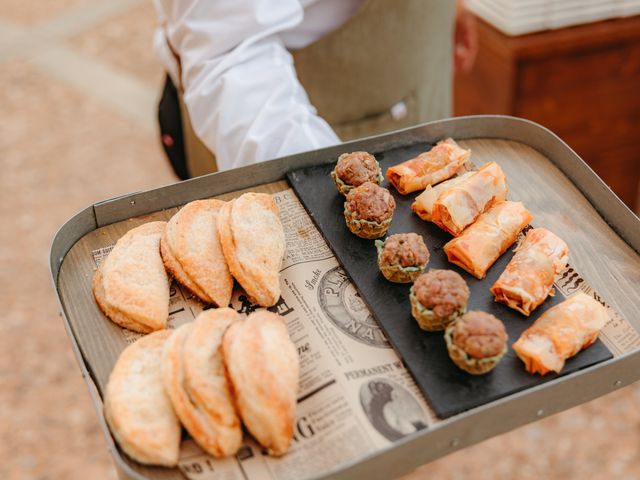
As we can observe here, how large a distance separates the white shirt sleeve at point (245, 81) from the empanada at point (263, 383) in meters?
0.68

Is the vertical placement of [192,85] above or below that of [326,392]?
above

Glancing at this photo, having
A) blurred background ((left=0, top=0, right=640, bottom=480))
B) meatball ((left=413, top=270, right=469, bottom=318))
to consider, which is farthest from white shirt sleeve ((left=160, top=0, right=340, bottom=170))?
blurred background ((left=0, top=0, right=640, bottom=480))

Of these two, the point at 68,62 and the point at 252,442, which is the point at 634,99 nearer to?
the point at 252,442

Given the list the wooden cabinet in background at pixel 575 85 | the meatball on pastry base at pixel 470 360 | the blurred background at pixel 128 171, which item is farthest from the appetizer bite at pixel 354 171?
the wooden cabinet in background at pixel 575 85

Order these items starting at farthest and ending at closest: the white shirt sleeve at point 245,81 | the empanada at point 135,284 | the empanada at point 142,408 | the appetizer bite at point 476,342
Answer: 1. the white shirt sleeve at point 245,81
2. the empanada at point 135,284
3. the appetizer bite at point 476,342
4. the empanada at point 142,408

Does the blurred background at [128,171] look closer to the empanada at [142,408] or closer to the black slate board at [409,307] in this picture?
the black slate board at [409,307]

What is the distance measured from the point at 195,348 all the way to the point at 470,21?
76.5 inches

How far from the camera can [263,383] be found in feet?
3.77

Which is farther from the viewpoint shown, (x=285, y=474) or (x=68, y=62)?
(x=68, y=62)

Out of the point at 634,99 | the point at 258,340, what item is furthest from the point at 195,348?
the point at 634,99

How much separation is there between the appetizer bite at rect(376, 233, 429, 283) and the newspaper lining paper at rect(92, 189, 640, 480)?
0.09 meters

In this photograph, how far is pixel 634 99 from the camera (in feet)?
10.7

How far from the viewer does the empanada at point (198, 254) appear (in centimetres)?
139

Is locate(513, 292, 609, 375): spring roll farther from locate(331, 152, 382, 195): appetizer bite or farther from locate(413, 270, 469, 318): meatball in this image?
locate(331, 152, 382, 195): appetizer bite
